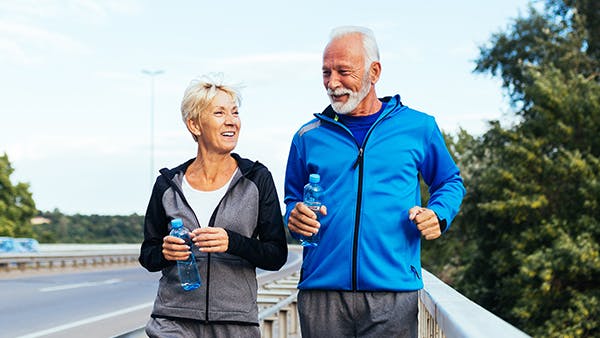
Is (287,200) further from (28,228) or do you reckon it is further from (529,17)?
(28,228)

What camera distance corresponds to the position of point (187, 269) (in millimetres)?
3705

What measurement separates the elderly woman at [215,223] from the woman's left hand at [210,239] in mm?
31

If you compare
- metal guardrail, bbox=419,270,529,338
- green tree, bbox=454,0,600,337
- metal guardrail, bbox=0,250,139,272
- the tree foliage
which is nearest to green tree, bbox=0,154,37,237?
the tree foliage

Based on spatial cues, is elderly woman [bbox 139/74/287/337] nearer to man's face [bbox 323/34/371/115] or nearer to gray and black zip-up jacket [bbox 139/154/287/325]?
gray and black zip-up jacket [bbox 139/154/287/325]

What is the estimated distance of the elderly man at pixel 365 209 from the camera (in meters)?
3.59

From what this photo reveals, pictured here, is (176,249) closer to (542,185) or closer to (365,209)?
(365,209)

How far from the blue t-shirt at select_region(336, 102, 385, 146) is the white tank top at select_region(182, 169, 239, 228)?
21.2 inches

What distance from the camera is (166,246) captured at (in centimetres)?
360

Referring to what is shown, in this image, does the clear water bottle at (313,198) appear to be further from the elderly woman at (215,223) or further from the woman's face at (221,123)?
the woman's face at (221,123)

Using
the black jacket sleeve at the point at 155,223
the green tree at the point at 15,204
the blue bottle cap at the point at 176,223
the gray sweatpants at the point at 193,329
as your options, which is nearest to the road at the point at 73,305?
the black jacket sleeve at the point at 155,223

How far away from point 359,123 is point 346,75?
211mm

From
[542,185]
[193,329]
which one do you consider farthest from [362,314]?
[542,185]

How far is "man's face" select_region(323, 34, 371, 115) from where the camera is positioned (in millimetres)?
3725

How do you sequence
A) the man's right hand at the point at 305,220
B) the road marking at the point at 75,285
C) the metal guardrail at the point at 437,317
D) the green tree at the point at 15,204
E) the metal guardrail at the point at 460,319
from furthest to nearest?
the green tree at the point at 15,204, the road marking at the point at 75,285, the man's right hand at the point at 305,220, the metal guardrail at the point at 437,317, the metal guardrail at the point at 460,319
